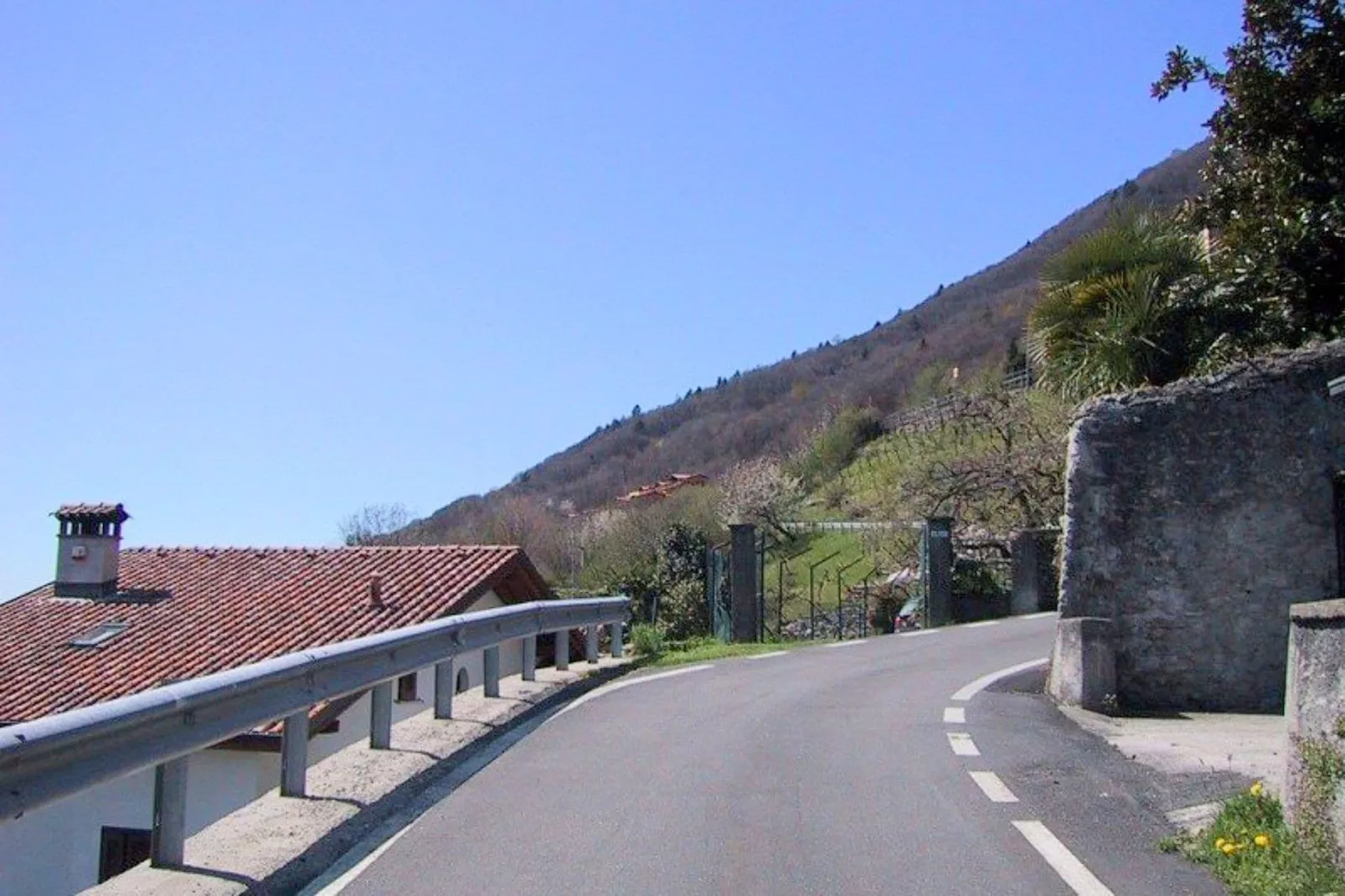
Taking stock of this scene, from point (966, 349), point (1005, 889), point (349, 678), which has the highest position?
point (966, 349)

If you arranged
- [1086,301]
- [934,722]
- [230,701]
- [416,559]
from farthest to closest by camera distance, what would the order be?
[416,559]
[1086,301]
[934,722]
[230,701]

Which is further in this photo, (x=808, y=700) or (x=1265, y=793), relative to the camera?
(x=808, y=700)

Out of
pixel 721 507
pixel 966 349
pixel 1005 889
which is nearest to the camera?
pixel 1005 889

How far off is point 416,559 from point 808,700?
17.4 metres

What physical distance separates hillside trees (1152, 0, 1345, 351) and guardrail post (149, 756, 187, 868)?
1062 centimetres

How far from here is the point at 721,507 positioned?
43719 millimetres

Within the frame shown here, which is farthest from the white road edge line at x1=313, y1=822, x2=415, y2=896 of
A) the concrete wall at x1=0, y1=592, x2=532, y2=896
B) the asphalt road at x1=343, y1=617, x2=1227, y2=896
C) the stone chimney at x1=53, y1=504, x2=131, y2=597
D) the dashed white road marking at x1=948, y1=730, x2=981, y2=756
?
the stone chimney at x1=53, y1=504, x2=131, y2=597

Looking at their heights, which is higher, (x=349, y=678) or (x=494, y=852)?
(x=349, y=678)

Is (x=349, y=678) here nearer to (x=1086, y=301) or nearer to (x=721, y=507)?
(x=1086, y=301)

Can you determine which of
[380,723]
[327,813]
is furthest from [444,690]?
[327,813]

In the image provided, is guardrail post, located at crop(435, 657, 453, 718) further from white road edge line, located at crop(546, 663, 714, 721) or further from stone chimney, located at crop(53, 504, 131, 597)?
stone chimney, located at crop(53, 504, 131, 597)

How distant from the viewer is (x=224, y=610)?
26.7 m

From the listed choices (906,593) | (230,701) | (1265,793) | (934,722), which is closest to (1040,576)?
(906,593)

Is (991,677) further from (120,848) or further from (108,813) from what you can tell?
(108,813)
